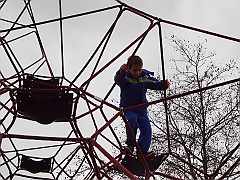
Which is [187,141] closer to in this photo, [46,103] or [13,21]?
[13,21]

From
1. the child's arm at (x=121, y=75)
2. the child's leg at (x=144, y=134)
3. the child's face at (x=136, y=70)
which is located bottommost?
the child's leg at (x=144, y=134)

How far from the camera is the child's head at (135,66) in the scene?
3.99m

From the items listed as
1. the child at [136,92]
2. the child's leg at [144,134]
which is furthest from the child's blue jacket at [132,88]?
the child's leg at [144,134]

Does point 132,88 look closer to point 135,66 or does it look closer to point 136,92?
point 136,92

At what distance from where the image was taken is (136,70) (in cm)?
406

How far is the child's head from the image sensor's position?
3.99 m

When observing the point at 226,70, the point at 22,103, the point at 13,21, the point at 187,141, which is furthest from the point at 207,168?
the point at 22,103

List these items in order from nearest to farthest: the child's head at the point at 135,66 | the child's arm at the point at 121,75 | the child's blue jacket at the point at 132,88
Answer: the child's arm at the point at 121,75
the child's head at the point at 135,66
the child's blue jacket at the point at 132,88

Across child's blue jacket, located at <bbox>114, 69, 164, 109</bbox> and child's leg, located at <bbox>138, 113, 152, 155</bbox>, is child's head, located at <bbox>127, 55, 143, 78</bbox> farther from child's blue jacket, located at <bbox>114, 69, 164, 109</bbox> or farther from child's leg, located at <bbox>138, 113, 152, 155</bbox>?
child's leg, located at <bbox>138, 113, 152, 155</bbox>

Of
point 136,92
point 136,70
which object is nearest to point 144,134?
point 136,92

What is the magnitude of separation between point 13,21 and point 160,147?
5649 mm

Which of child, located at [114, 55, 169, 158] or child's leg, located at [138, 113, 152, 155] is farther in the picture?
child's leg, located at [138, 113, 152, 155]

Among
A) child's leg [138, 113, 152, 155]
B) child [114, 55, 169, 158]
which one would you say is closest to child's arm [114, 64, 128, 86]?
child [114, 55, 169, 158]

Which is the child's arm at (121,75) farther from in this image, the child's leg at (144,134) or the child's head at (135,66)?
the child's leg at (144,134)
